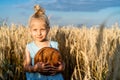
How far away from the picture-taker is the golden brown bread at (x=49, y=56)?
2598 mm

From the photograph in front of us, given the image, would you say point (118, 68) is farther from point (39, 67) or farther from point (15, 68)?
point (15, 68)

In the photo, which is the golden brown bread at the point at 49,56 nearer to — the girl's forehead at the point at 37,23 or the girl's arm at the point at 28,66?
the girl's arm at the point at 28,66

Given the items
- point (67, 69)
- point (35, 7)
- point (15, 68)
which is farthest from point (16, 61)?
point (35, 7)

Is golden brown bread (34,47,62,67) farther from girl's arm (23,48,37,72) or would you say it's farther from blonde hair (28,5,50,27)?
blonde hair (28,5,50,27)

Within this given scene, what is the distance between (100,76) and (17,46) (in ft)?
4.07

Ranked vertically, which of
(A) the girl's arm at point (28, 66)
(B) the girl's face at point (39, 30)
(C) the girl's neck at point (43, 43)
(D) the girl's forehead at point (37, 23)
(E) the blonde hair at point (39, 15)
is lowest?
(A) the girl's arm at point (28, 66)

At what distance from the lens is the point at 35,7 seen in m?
2.94

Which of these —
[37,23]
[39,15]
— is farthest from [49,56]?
[39,15]

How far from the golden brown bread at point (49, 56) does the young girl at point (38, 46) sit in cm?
4

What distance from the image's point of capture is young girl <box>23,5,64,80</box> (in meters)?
2.59

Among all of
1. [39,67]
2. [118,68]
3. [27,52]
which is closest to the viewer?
[118,68]

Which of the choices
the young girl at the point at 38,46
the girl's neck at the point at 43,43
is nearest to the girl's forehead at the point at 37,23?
the young girl at the point at 38,46

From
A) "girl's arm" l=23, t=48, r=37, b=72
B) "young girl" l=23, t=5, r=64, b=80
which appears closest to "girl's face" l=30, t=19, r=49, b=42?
"young girl" l=23, t=5, r=64, b=80

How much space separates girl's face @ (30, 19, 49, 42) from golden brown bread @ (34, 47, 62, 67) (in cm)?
10
